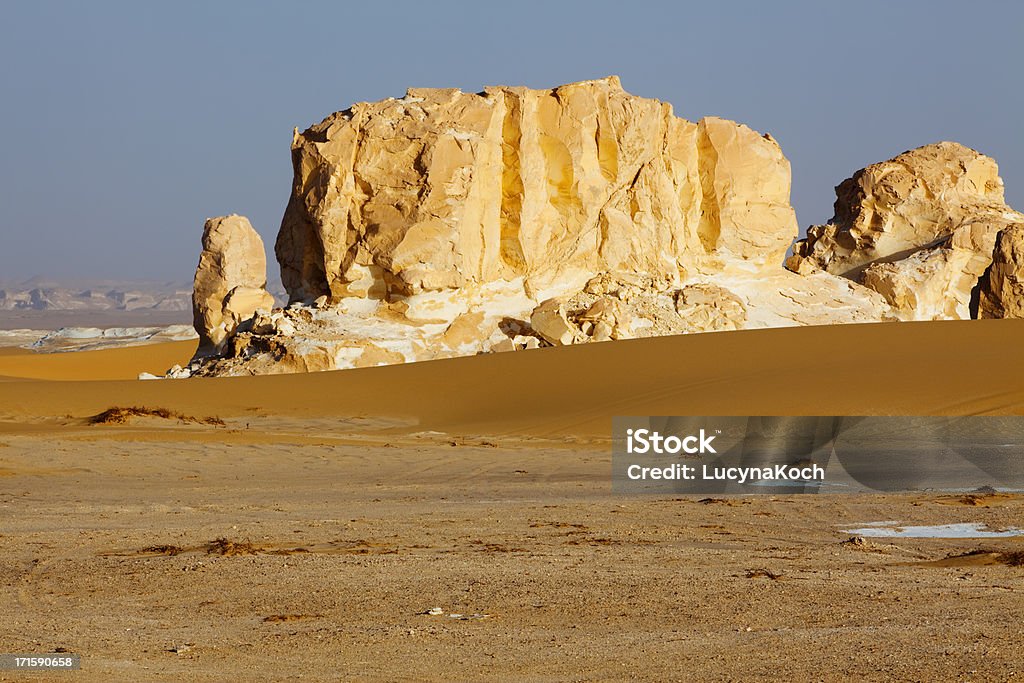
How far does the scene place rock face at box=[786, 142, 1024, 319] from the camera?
30719mm

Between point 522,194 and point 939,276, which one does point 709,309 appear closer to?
point 522,194

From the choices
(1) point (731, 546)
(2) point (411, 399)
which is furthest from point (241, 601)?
(2) point (411, 399)

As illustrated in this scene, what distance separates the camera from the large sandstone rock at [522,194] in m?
25.7

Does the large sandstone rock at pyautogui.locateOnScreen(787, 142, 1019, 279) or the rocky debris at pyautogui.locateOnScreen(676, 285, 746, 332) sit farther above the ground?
the large sandstone rock at pyautogui.locateOnScreen(787, 142, 1019, 279)

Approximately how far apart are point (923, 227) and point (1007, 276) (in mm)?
3293

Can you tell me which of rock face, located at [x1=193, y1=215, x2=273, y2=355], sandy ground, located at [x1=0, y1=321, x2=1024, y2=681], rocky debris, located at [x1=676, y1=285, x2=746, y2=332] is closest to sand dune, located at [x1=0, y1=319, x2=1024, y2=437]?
sandy ground, located at [x1=0, y1=321, x2=1024, y2=681]

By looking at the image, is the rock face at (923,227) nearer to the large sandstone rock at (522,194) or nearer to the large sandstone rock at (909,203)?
the large sandstone rock at (909,203)

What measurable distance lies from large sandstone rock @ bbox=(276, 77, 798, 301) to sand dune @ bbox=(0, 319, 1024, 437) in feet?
10.5

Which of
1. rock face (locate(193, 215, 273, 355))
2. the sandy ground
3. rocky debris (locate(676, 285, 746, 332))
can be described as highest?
rock face (locate(193, 215, 273, 355))

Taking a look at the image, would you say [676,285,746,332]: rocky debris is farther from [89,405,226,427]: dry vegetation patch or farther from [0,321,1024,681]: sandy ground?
[89,405,226,427]: dry vegetation patch

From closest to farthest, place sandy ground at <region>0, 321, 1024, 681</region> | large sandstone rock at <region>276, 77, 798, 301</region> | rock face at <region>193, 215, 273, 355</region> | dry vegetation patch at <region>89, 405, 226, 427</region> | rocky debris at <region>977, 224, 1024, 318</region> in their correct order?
sandy ground at <region>0, 321, 1024, 681</region> → dry vegetation patch at <region>89, 405, 226, 427</region> → large sandstone rock at <region>276, 77, 798, 301</region> → rocky debris at <region>977, 224, 1024, 318</region> → rock face at <region>193, 215, 273, 355</region>

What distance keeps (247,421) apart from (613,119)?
1165 cm

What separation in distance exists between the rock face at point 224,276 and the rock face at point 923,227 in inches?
512

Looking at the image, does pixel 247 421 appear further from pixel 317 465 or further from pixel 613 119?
pixel 613 119
